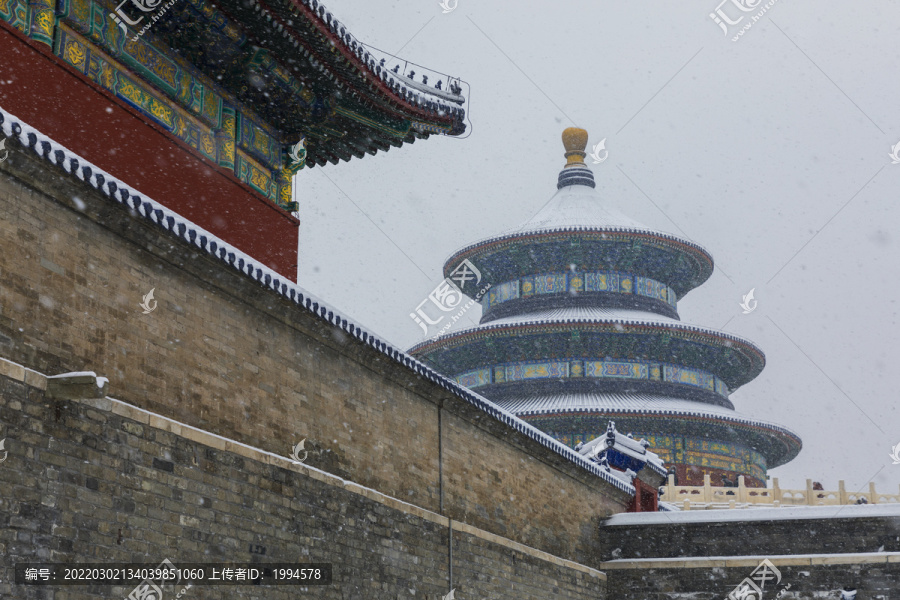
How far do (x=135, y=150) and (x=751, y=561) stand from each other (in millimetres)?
11376

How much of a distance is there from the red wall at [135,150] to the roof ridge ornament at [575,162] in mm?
18622

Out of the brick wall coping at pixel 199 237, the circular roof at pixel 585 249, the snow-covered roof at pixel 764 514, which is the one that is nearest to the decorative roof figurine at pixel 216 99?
the brick wall coping at pixel 199 237

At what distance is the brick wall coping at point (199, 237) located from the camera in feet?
24.7

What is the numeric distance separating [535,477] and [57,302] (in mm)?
9318

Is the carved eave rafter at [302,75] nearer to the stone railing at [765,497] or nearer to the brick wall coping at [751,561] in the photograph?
the brick wall coping at [751,561]

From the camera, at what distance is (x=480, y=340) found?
1079 inches

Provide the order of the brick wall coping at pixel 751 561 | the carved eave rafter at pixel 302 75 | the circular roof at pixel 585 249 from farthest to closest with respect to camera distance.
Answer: the circular roof at pixel 585 249, the brick wall coping at pixel 751 561, the carved eave rafter at pixel 302 75

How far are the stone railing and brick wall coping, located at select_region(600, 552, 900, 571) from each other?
2142 mm

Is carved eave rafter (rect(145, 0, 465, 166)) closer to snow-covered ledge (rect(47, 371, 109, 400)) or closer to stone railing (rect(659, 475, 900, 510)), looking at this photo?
snow-covered ledge (rect(47, 371, 109, 400))

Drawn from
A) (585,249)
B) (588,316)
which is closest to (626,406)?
(588,316)

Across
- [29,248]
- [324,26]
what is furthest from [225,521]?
[324,26]

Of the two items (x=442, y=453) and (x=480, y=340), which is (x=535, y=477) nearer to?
(x=442, y=453)

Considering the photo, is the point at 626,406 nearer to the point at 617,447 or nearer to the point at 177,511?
the point at 617,447

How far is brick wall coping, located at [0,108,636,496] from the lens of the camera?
7.54 metres
